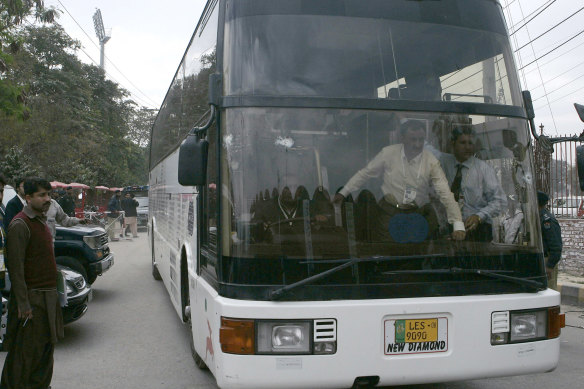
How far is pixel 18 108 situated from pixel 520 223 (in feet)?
42.9

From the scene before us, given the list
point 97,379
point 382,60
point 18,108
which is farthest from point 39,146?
point 382,60

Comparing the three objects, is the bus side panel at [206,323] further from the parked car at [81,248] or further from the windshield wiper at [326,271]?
the parked car at [81,248]

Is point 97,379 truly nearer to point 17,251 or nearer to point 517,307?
point 17,251

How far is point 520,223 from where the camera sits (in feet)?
13.6

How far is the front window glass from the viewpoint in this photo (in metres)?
3.78

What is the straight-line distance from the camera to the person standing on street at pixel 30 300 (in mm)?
4375

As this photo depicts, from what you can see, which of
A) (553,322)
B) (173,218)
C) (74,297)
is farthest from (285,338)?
(173,218)

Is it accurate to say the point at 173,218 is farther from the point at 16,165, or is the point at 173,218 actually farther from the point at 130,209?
the point at 16,165

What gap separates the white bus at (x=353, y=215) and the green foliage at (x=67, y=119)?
1223 centimetres

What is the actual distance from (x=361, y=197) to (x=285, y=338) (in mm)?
1006

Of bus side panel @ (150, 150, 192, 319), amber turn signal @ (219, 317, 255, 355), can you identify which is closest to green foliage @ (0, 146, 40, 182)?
bus side panel @ (150, 150, 192, 319)

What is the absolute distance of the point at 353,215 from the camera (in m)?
3.88

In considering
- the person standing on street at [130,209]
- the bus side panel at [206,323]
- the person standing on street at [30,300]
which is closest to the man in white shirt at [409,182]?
the bus side panel at [206,323]

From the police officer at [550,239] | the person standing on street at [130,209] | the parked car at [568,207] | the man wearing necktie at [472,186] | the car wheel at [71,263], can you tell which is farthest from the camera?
the person standing on street at [130,209]
